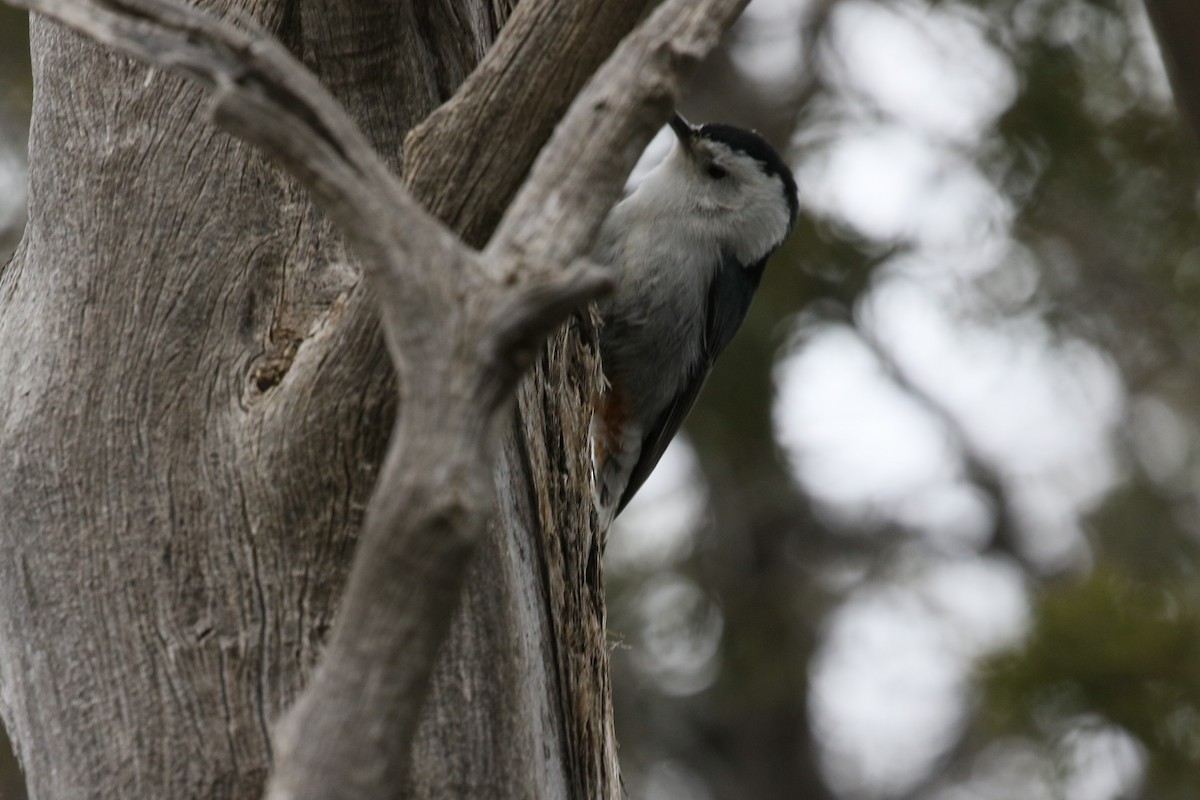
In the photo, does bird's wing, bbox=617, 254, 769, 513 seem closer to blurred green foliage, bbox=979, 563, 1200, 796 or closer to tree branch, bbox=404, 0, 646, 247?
blurred green foliage, bbox=979, 563, 1200, 796

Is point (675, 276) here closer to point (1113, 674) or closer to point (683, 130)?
point (683, 130)

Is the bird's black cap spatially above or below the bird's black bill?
below

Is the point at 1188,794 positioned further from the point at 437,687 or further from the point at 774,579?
the point at 774,579

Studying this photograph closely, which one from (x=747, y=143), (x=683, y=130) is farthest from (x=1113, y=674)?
(x=683, y=130)

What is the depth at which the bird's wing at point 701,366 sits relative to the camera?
3.63 metres

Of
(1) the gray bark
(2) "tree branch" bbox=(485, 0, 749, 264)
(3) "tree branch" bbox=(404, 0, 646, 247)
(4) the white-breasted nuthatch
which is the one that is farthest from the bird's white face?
(2) "tree branch" bbox=(485, 0, 749, 264)

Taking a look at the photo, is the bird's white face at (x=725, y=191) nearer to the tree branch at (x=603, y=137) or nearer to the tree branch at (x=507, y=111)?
the tree branch at (x=507, y=111)

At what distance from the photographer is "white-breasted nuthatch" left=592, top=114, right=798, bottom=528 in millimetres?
3469

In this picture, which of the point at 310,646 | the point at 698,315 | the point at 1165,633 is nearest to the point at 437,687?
the point at 310,646

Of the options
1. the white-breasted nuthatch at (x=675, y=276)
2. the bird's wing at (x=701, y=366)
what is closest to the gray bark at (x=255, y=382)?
the white-breasted nuthatch at (x=675, y=276)

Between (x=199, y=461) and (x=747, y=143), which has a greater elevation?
(x=199, y=461)

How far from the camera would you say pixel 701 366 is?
3680mm

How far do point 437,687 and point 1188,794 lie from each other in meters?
2.81

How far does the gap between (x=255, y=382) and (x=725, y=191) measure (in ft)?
6.53
